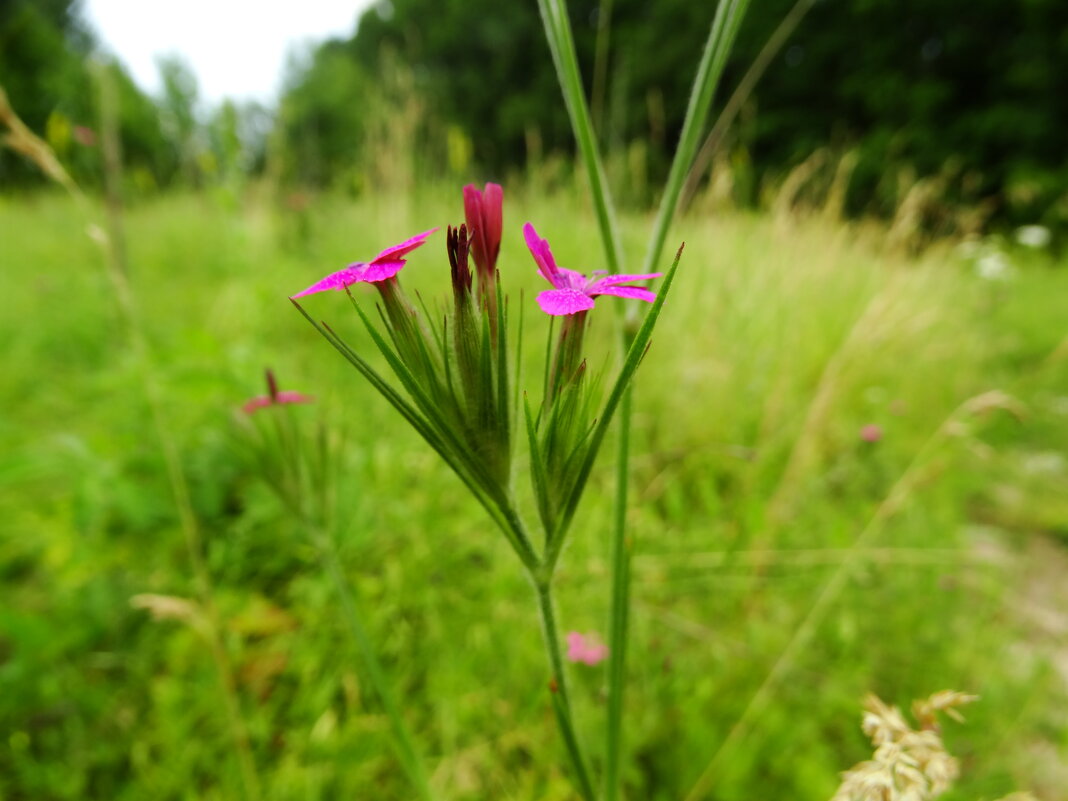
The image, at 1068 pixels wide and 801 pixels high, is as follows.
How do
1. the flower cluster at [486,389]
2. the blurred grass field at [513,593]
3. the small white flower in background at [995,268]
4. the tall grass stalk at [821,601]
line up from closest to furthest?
the flower cluster at [486,389]
the tall grass stalk at [821,601]
the blurred grass field at [513,593]
the small white flower in background at [995,268]

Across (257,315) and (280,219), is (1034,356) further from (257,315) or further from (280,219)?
(280,219)

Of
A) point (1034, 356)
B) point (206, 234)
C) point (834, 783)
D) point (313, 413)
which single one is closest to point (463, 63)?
point (206, 234)

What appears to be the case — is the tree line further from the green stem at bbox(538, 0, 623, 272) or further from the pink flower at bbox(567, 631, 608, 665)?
the green stem at bbox(538, 0, 623, 272)

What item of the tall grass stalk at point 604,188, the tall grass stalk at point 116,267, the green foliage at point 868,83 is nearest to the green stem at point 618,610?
the tall grass stalk at point 604,188

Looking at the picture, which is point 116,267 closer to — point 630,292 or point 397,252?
point 397,252

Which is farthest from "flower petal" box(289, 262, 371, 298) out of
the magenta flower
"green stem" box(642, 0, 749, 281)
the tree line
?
the tree line

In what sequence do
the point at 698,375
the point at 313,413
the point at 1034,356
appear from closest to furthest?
the point at 313,413, the point at 698,375, the point at 1034,356

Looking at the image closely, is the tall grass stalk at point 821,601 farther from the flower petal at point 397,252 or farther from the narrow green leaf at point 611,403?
the flower petal at point 397,252
